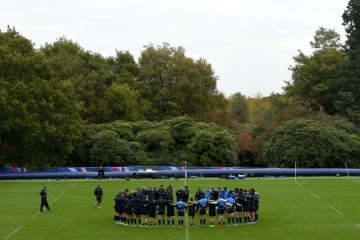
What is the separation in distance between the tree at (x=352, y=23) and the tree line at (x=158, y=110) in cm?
14

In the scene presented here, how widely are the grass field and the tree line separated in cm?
745

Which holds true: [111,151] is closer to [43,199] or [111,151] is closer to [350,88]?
[43,199]

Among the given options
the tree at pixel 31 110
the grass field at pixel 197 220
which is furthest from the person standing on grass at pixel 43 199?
the tree at pixel 31 110

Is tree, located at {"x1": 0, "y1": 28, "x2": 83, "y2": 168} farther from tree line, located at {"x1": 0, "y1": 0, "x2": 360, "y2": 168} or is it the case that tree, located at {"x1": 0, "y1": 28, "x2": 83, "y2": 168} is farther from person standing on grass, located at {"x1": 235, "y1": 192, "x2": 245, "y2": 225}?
person standing on grass, located at {"x1": 235, "y1": 192, "x2": 245, "y2": 225}

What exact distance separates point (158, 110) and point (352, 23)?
97.4 feet

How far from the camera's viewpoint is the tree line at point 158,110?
5853cm

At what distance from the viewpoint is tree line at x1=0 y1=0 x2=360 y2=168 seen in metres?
58.5

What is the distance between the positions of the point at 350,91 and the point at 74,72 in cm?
3622

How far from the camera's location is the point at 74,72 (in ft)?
257

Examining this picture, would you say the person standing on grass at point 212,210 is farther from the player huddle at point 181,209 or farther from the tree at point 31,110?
the tree at point 31,110

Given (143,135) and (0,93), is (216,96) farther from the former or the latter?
(0,93)

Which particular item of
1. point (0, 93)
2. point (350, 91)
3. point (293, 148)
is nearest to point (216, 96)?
point (350, 91)

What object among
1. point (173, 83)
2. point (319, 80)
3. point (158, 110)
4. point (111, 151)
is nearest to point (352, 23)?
point (319, 80)

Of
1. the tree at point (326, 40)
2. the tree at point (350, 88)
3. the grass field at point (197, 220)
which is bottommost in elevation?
the grass field at point (197, 220)
